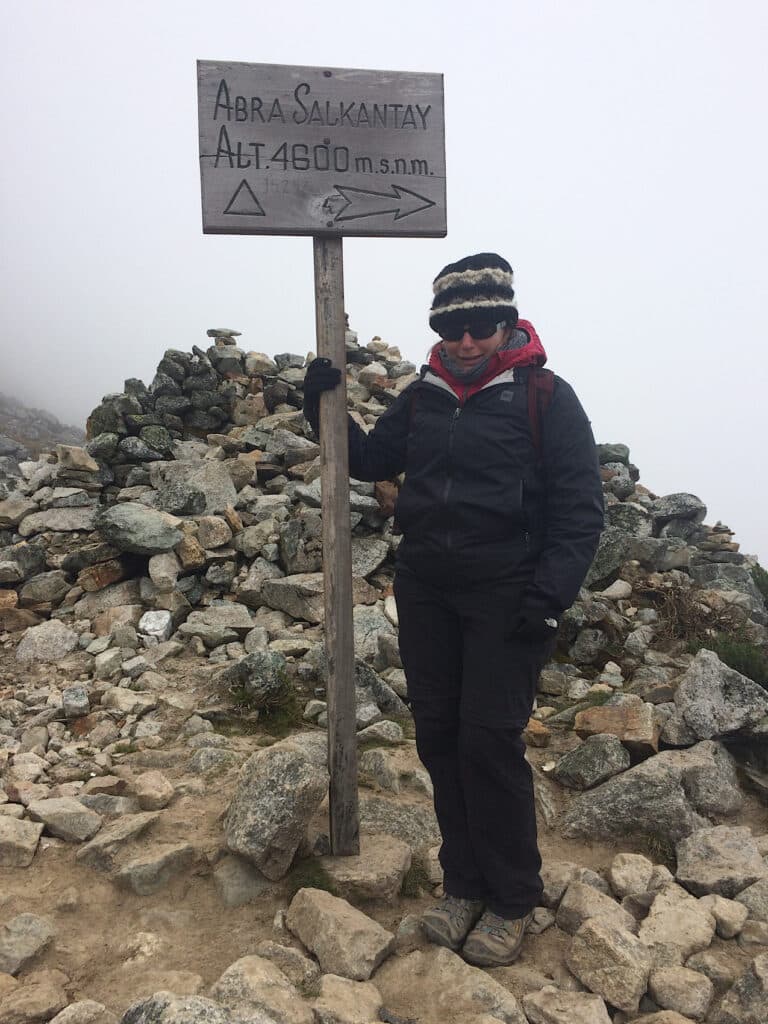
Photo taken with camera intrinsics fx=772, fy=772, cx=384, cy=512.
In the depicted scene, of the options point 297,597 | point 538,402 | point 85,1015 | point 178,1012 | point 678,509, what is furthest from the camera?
point 678,509

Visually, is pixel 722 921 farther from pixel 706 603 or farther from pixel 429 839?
pixel 706 603

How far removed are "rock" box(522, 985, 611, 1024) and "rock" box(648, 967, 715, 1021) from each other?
0.28 metres

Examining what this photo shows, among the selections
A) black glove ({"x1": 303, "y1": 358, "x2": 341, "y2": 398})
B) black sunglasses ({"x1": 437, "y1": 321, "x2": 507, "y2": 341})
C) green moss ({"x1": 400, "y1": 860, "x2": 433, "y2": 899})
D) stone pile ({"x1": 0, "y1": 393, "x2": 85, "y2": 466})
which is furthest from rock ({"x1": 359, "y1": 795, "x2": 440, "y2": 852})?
stone pile ({"x1": 0, "y1": 393, "x2": 85, "y2": 466})

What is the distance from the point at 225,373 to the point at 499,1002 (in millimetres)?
11061

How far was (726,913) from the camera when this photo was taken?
3.88 metres

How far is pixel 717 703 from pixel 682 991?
2.83 metres

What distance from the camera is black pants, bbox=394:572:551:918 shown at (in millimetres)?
3600

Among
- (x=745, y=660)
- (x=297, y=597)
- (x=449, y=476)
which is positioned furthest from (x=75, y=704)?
(x=745, y=660)

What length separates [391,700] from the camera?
21.2 feet

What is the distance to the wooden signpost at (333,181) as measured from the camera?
13.4 ft

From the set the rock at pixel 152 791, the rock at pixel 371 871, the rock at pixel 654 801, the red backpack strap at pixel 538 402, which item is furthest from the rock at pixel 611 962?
the rock at pixel 152 791

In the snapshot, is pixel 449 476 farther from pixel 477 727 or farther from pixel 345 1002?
pixel 345 1002

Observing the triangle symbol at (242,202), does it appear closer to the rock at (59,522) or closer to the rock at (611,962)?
the rock at (611,962)

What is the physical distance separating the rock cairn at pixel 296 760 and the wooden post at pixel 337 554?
6.0 inches
